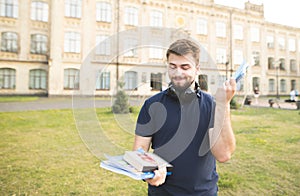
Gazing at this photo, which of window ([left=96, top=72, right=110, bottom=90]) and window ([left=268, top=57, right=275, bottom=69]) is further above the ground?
window ([left=268, top=57, right=275, bottom=69])

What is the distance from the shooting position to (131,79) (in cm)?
204

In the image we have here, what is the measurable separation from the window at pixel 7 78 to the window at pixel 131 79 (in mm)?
20370

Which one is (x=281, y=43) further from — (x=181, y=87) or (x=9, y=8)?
(x=181, y=87)

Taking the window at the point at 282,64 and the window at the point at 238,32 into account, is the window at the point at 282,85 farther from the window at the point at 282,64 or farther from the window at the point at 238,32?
the window at the point at 238,32

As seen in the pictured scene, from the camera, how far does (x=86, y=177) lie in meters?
3.59

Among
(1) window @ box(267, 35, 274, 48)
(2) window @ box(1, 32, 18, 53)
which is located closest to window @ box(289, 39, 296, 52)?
(1) window @ box(267, 35, 274, 48)

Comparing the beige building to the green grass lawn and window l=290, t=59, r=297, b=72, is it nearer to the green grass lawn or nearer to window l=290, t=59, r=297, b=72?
the green grass lawn

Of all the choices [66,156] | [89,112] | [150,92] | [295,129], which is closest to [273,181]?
[150,92]

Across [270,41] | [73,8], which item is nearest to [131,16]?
[73,8]

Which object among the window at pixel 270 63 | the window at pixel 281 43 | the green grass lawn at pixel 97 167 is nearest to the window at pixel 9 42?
the green grass lawn at pixel 97 167

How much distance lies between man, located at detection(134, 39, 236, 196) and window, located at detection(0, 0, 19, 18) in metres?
22.2

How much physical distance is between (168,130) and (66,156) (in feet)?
12.6

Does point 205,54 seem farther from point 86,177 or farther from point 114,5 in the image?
point 114,5

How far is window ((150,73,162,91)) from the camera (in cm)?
183
